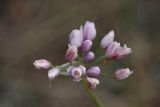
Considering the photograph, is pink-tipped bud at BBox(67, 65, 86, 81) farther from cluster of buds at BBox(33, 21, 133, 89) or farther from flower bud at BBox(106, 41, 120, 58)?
flower bud at BBox(106, 41, 120, 58)

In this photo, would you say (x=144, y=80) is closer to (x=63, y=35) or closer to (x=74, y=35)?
(x=63, y=35)

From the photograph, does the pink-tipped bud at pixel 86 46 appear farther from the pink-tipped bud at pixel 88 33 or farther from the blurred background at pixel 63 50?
the blurred background at pixel 63 50

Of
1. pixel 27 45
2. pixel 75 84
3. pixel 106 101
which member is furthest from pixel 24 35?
pixel 106 101

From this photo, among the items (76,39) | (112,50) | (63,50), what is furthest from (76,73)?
(63,50)

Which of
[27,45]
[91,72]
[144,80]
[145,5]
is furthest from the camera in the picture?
[145,5]

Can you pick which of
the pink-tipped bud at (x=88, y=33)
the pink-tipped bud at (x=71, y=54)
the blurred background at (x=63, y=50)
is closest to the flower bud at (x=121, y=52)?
the pink-tipped bud at (x=88, y=33)

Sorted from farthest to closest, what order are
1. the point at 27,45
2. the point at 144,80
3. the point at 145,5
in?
the point at 145,5 → the point at 27,45 → the point at 144,80
